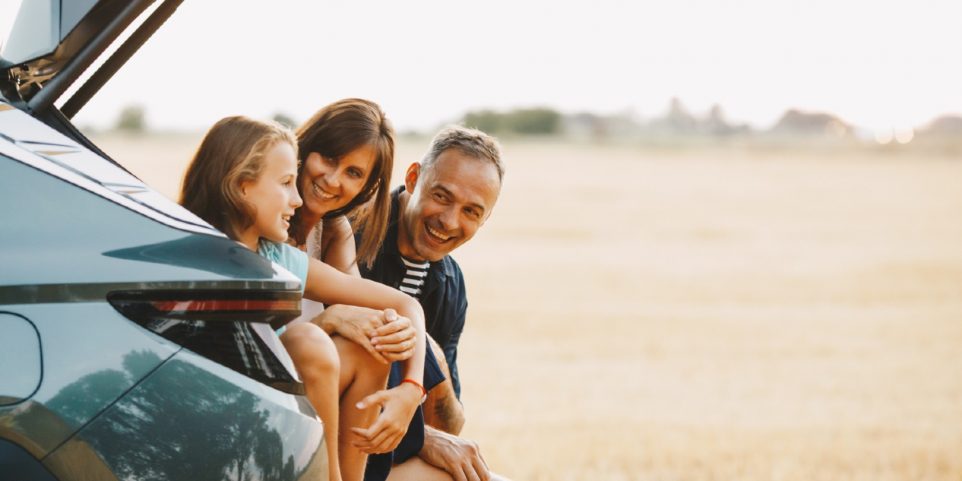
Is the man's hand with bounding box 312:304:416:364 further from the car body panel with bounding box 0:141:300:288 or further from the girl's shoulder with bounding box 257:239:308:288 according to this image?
the car body panel with bounding box 0:141:300:288

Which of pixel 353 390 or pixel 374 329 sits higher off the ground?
pixel 374 329

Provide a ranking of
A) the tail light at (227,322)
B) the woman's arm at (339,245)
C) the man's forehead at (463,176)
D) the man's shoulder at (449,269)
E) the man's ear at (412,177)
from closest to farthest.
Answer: the tail light at (227,322) → the woman's arm at (339,245) → the man's shoulder at (449,269) → the man's forehead at (463,176) → the man's ear at (412,177)

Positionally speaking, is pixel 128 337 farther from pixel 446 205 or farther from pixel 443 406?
pixel 446 205

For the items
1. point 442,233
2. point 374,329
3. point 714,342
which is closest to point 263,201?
point 374,329

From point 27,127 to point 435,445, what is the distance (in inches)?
61.1

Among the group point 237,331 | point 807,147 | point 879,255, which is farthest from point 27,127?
point 807,147

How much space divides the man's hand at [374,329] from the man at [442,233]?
0.60 m

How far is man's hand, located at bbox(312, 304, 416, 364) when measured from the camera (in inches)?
107

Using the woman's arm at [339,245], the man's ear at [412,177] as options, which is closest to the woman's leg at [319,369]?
the woman's arm at [339,245]

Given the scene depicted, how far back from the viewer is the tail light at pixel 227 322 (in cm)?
202

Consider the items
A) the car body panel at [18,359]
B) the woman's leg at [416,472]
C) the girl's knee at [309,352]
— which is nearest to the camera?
the car body panel at [18,359]

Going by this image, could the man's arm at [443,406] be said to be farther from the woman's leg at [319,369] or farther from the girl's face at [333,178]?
the woman's leg at [319,369]

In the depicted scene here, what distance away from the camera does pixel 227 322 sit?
2.11 metres

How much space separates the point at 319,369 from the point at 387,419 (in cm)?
33
